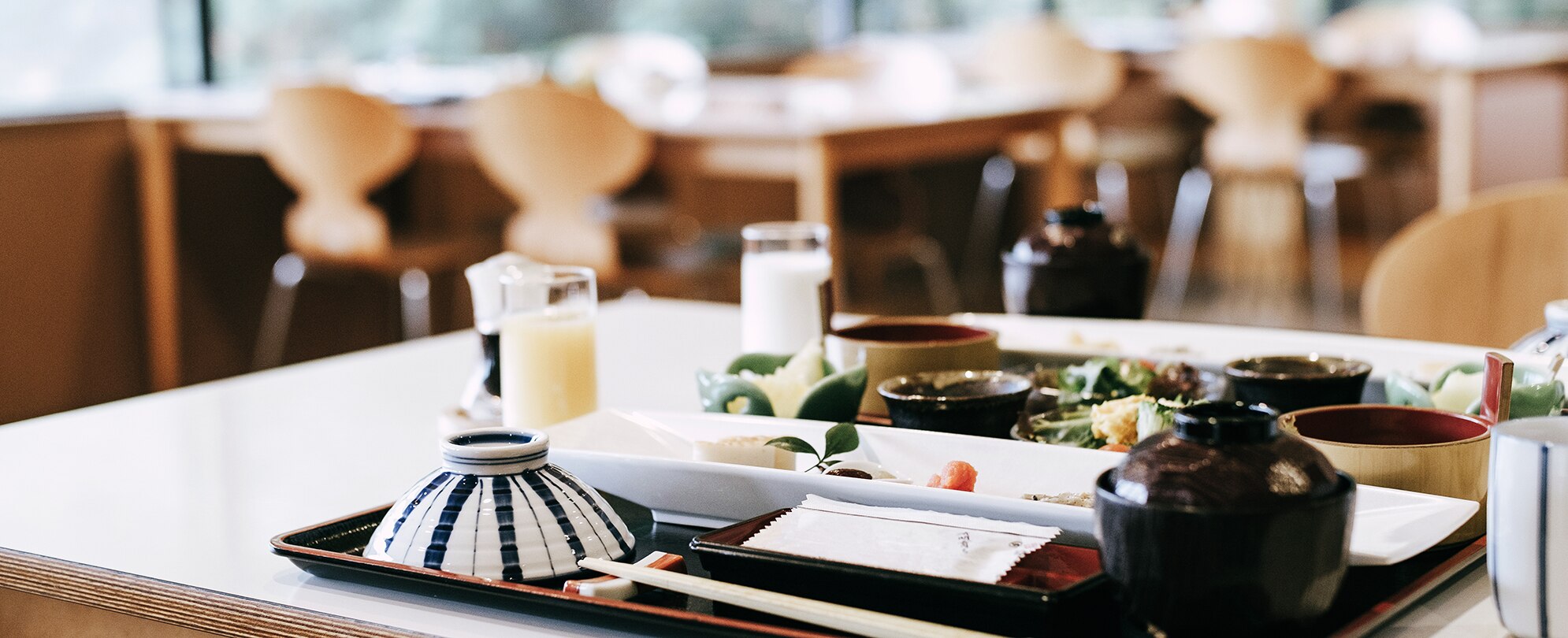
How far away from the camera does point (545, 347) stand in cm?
111

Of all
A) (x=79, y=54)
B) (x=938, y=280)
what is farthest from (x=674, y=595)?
(x=938, y=280)

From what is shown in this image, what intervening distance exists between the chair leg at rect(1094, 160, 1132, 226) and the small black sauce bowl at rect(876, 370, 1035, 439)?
5.39 m

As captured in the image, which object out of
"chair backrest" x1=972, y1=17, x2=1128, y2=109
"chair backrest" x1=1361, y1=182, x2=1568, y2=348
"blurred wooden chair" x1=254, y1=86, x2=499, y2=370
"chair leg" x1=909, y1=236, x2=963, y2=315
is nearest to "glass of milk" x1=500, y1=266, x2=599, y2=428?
"chair backrest" x1=1361, y1=182, x2=1568, y2=348

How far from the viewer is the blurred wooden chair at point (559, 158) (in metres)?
3.48

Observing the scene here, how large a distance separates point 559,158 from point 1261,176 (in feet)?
8.15

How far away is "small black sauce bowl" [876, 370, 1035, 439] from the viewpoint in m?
0.98

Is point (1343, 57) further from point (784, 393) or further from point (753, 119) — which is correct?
point (784, 393)

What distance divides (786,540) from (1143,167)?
5252 millimetres

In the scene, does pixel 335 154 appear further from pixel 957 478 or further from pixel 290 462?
pixel 957 478

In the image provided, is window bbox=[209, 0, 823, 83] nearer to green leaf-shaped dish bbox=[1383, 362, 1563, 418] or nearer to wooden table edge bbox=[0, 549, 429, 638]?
wooden table edge bbox=[0, 549, 429, 638]

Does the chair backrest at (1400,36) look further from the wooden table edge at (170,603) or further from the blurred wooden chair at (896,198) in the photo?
the wooden table edge at (170,603)

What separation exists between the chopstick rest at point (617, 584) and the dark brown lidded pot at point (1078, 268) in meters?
0.72

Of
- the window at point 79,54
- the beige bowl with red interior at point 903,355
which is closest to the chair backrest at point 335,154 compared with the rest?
the window at point 79,54

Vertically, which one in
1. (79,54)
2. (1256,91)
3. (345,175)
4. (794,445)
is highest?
(79,54)
